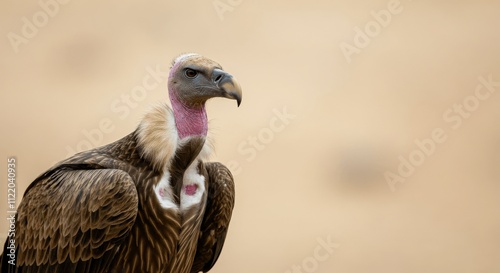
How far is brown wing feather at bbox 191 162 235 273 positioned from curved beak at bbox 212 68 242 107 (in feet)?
1.69

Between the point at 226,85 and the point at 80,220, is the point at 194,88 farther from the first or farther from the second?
the point at 80,220

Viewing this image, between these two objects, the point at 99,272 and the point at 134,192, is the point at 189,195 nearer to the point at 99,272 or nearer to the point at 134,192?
the point at 134,192

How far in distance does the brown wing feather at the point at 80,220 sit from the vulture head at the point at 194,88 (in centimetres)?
28

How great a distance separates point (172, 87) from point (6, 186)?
173cm

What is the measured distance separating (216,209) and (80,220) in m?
0.59

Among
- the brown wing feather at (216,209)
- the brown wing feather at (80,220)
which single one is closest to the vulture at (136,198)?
the brown wing feather at (80,220)

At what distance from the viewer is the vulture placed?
209cm

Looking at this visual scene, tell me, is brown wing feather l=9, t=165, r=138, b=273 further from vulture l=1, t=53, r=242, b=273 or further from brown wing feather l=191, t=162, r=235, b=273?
brown wing feather l=191, t=162, r=235, b=273

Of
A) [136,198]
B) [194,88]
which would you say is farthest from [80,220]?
[194,88]

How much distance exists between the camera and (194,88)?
2135mm

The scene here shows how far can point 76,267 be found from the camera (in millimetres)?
2113

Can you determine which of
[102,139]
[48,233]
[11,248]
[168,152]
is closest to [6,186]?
[102,139]

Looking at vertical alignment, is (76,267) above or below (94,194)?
below

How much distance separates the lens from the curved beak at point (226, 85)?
2.07 metres
